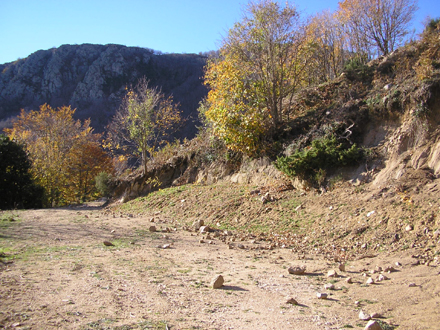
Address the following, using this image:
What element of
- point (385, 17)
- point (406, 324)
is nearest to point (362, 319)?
point (406, 324)

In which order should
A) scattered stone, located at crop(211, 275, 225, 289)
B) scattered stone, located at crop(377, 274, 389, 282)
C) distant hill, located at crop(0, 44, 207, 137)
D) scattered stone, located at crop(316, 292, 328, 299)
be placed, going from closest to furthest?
scattered stone, located at crop(316, 292, 328, 299) → scattered stone, located at crop(211, 275, 225, 289) → scattered stone, located at crop(377, 274, 389, 282) → distant hill, located at crop(0, 44, 207, 137)

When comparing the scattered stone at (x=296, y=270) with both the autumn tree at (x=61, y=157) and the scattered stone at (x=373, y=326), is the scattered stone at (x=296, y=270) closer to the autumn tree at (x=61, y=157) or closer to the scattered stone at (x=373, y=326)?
the scattered stone at (x=373, y=326)

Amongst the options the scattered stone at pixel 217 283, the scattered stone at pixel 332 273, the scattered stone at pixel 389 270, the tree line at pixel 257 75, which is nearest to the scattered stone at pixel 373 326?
the scattered stone at pixel 332 273

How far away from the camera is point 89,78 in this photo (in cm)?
8194

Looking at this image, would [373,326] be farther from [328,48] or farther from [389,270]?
[328,48]

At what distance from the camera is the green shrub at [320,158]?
964 cm

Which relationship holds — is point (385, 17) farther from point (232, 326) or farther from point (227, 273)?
point (232, 326)

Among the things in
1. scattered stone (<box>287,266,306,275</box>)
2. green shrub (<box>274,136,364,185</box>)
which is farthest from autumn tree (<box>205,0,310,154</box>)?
scattered stone (<box>287,266,306,275</box>)

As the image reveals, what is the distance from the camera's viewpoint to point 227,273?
17.1 feet

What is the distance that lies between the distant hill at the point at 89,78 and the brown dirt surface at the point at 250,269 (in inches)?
2647

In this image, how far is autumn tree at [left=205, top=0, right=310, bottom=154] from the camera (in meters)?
13.0

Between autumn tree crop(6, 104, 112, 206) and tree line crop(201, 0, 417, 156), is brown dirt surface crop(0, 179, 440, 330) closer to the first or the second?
tree line crop(201, 0, 417, 156)

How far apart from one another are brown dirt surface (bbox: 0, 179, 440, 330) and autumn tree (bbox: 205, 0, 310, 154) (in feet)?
13.3

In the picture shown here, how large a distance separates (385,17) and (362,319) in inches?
714
